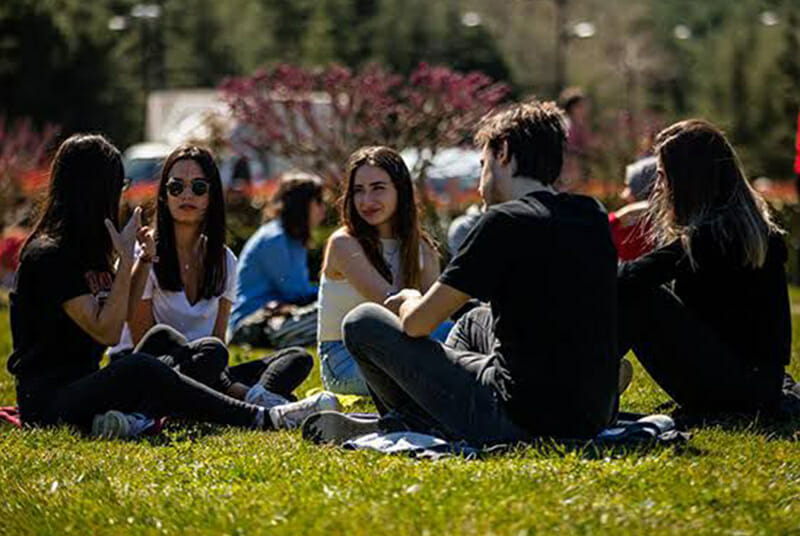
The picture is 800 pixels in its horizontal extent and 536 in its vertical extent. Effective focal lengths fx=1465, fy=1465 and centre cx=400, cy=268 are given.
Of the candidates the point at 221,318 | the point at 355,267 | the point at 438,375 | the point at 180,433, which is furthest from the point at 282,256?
the point at 438,375

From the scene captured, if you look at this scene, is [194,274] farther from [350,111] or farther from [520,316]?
[350,111]

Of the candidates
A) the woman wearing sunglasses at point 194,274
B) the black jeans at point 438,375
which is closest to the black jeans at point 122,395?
the woman wearing sunglasses at point 194,274

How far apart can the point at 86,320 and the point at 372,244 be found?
5.40 feet

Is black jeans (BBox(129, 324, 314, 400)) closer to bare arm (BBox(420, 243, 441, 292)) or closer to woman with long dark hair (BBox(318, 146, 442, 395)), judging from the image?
woman with long dark hair (BBox(318, 146, 442, 395))

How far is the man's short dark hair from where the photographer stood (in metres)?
5.77

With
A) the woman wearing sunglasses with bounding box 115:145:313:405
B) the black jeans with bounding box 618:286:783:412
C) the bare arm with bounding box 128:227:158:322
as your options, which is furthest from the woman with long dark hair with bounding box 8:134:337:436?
the black jeans with bounding box 618:286:783:412

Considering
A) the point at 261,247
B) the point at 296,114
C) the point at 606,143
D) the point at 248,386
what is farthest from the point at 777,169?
the point at 248,386

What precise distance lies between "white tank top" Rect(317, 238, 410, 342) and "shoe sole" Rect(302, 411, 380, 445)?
1273 mm

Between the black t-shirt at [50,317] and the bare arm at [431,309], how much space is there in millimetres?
1666

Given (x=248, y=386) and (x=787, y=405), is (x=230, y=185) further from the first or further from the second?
(x=787, y=405)

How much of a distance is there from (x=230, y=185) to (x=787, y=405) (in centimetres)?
1378

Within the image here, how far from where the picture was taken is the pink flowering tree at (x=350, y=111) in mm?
18172

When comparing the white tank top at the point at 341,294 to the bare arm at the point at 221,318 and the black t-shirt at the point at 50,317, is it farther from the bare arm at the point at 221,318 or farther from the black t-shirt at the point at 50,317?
the black t-shirt at the point at 50,317

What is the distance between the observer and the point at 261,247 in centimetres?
1128
